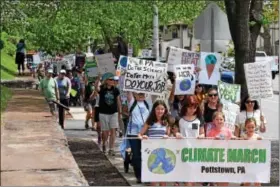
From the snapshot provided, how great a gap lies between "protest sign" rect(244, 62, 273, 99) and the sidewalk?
3437mm

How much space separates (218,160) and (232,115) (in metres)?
1.87

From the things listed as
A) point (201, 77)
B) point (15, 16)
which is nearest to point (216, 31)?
point (201, 77)

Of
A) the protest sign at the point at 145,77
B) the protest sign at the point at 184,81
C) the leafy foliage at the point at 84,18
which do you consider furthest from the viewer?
the leafy foliage at the point at 84,18

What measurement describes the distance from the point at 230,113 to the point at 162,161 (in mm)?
Answer: 2106

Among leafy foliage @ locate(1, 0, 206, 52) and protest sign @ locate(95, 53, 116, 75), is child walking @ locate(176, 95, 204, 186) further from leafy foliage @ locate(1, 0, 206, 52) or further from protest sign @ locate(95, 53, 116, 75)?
protest sign @ locate(95, 53, 116, 75)

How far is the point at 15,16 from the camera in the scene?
46.2ft

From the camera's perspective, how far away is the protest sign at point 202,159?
9141 millimetres

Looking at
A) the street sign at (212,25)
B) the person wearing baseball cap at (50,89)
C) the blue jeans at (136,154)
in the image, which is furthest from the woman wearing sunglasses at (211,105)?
the person wearing baseball cap at (50,89)

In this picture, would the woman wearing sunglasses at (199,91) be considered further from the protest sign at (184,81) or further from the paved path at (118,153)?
the paved path at (118,153)

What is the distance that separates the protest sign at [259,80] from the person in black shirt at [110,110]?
282 cm

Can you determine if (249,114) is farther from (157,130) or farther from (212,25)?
(212,25)

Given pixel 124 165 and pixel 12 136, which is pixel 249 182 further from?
pixel 124 165

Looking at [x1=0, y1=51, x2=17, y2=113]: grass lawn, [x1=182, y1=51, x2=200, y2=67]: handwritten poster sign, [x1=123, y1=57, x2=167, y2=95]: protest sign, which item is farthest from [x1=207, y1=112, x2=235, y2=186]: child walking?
[x1=182, y1=51, x2=200, y2=67]: handwritten poster sign

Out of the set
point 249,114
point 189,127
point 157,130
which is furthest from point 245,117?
point 157,130
